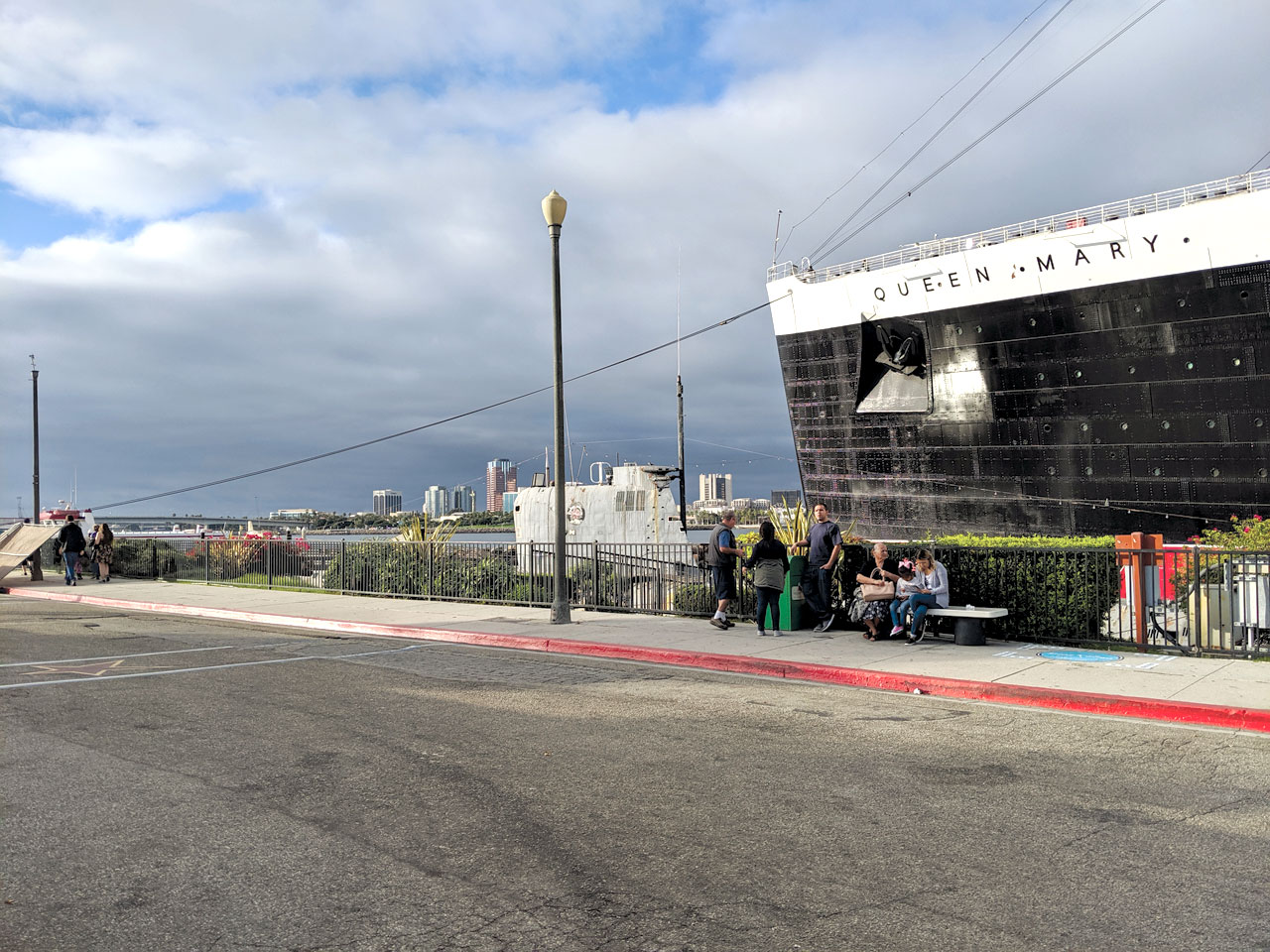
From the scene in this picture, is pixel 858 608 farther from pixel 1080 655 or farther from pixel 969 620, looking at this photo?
pixel 1080 655

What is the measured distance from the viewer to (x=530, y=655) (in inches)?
489

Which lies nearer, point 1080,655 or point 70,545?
point 1080,655

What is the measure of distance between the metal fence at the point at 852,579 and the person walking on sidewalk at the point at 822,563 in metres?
0.50

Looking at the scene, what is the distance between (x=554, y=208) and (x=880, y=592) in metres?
7.98

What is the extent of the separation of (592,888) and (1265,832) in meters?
3.73

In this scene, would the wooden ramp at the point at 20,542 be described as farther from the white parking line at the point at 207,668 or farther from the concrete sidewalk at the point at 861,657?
the white parking line at the point at 207,668

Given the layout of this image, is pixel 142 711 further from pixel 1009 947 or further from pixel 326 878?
pixel 1009 947

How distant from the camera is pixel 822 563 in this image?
13.5 metres

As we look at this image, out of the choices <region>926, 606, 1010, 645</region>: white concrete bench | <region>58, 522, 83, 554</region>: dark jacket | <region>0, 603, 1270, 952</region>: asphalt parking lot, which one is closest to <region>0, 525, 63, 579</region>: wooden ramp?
<region>58, 522, 83, 554</region>: dark jacket

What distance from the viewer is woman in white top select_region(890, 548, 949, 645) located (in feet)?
40.9

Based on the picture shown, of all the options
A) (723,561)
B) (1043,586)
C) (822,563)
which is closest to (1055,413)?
(1043,586)

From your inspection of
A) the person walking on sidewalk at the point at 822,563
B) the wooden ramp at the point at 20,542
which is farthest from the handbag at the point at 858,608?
the wooden ramp at the point at 20,542

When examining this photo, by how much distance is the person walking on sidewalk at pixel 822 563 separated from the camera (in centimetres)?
1341

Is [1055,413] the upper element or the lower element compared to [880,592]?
upper
